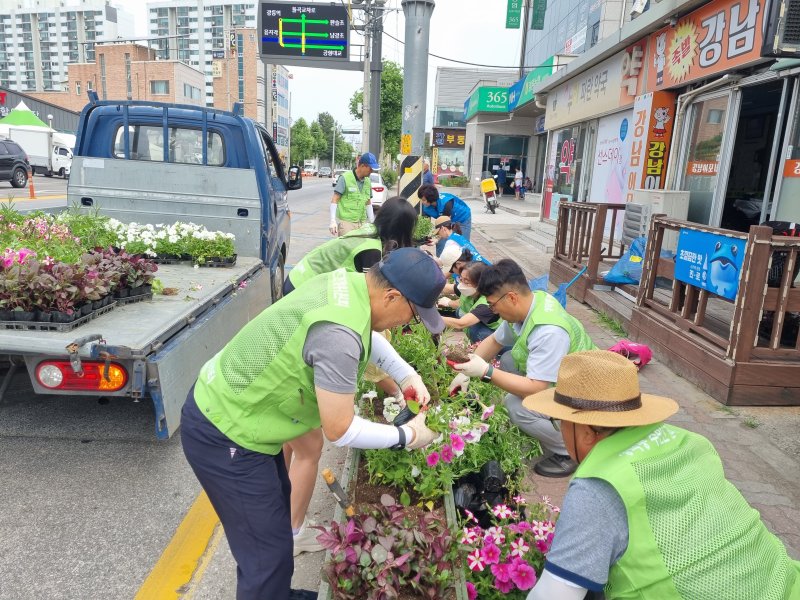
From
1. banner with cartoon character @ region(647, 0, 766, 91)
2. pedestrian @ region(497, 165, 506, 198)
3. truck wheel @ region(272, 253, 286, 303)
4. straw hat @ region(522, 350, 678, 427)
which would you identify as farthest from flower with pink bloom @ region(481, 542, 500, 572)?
pedestrian @ region(497, 165, 506, 198)

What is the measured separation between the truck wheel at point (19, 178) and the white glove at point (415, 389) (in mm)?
25894

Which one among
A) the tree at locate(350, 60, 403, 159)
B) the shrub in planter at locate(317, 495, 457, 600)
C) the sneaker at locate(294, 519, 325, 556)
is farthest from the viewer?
the tree at locate(350, 60, 403, 159)

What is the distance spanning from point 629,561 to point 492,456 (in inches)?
67.9

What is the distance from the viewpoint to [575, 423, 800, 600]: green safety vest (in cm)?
146

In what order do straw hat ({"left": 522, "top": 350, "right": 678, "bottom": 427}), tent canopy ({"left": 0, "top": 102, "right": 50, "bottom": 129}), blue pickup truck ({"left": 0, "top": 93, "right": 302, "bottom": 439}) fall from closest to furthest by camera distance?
1. straw hat ({"left": 522, "top": 350, "right": 678, "bottom": 427})
2. blue pickup truck ({"left": 0, "top": 93, "right": 302, "bottom": 439})
3. tent canopy ({"left": 0, "top": 102, "right": 50, "bottom": 129})

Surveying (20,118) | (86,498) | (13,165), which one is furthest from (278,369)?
(20,118)

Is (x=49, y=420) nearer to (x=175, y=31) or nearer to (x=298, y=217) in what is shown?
(x=298, y=217)

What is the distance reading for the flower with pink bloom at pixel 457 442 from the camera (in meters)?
2.73

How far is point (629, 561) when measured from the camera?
1.49 meters

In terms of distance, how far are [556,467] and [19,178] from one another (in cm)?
2623

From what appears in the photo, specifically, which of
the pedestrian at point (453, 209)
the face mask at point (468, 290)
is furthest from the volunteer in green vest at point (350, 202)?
the face mask at point (468, 290)

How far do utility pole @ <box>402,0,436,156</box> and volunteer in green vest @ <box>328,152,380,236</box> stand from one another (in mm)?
1633

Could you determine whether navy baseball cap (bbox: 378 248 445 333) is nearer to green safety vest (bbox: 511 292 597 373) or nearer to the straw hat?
the straw hat

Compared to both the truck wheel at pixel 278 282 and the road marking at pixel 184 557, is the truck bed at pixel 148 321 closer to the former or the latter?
the road marking at pixel 184 557
